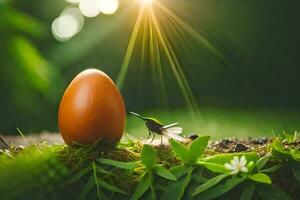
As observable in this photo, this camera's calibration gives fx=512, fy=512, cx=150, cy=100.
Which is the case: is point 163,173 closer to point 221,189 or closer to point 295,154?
point 221,189

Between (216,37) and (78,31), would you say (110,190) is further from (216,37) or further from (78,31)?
(78,31)

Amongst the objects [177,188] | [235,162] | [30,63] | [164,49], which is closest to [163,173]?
[177,188]

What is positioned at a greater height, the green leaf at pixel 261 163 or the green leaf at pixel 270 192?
the green leaf at pixel 261 163

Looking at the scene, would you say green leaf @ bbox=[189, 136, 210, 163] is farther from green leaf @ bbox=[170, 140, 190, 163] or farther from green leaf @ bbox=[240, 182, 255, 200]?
green leaf @ bbox=[240, 182, 255, 200]

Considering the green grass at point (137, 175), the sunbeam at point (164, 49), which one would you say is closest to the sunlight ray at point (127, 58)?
the sunbeam at point (164, 49)

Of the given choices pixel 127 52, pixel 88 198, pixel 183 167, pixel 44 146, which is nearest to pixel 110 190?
pixel 88 198

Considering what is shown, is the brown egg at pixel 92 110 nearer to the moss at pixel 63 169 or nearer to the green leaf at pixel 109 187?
the moss at pixel 63 169

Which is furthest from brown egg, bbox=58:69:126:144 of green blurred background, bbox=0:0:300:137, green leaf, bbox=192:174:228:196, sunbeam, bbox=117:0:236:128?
sunbeam, bbox=117:0:236:128
